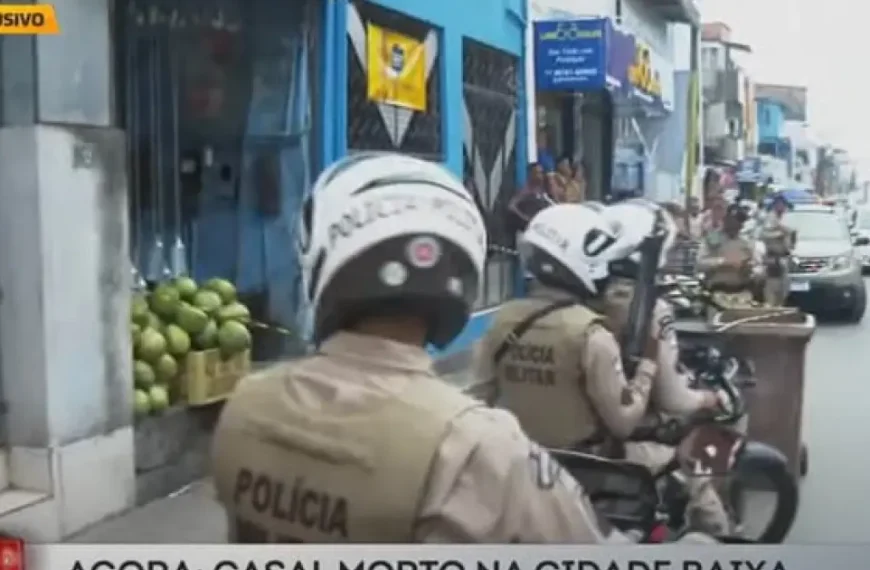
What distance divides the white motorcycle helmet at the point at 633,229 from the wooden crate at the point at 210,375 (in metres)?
0.65

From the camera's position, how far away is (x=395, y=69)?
84.7 inches

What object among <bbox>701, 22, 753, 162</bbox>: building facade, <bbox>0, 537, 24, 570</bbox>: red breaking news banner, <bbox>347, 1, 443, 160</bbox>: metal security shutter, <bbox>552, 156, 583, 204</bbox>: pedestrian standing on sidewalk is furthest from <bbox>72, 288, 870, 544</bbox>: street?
<bbox>347, 1, 443, 160</bbox>: metal security shutter

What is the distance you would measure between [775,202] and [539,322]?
471 millimetres

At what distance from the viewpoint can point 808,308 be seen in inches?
85.9

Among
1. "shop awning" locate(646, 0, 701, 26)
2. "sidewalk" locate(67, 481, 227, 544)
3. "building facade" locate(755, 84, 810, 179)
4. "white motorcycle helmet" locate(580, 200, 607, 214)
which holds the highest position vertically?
"shop awning" locate(646, 0, 701, 26)

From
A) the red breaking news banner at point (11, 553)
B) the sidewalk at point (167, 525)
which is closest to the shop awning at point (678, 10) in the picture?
the sidewalk at point (167, 525)

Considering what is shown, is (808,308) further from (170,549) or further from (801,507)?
(170,549)

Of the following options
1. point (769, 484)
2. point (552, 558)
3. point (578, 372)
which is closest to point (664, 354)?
point (578, 372)

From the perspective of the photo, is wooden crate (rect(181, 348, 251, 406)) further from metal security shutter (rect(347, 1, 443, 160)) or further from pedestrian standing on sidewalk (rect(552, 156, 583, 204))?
pedestrian standing on sidewalk (rect(552, 156, 583, 204))

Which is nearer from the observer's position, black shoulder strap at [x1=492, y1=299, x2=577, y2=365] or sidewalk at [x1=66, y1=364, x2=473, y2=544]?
sidewalk at [x1=66, y1=364, x2=473, y2=544]

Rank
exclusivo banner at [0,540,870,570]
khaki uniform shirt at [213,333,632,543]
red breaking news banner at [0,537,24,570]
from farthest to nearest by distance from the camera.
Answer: red breaking news banner at [0,537,24,570], exclusivo banner at [0,540,870,570], khaki uniform shirt at [213,333,632,543]

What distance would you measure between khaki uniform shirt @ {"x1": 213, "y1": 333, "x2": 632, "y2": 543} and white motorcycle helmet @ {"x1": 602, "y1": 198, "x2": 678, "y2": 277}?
1.19 ft

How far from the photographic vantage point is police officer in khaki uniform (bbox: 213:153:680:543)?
1.82 metres

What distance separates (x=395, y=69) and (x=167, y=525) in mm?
872
